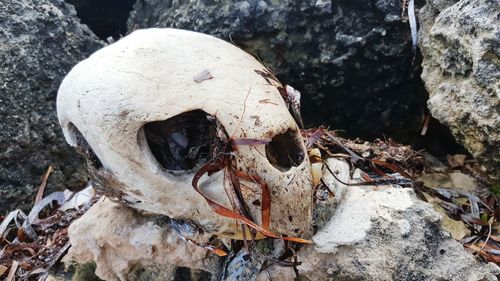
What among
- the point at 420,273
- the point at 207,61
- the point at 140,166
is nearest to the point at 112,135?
the point at 140,166

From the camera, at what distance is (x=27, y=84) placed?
3170 mm

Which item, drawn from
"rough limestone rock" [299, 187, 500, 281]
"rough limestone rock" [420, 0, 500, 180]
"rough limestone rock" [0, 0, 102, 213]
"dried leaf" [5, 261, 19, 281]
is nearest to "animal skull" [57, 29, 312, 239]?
"rough limestone rock" [299, 187, 500, 281]

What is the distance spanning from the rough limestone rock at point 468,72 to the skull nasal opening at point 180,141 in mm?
1095

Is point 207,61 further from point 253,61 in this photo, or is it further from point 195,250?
point 195,250

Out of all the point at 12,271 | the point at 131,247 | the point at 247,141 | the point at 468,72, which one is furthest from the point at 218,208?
the point at 12,271

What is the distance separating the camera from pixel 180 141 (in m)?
2.18

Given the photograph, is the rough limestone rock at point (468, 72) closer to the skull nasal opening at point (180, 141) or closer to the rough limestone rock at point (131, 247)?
the skull nasal opening at point (180, 141)

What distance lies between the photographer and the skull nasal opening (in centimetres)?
217

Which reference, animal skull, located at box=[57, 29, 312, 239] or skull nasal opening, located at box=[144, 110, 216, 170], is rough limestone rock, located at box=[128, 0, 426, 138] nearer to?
animal skull, located at box=[57, 29, 312, 239]

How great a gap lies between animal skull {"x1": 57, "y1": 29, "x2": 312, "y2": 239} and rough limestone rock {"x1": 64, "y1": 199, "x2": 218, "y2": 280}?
239 millimetres

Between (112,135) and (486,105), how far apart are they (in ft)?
4.92

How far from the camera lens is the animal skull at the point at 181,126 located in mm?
2033

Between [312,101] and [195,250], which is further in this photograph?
[312,101]

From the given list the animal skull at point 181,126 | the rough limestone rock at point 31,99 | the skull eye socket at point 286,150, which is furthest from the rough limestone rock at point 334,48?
the skull eye socket at point 286,150
